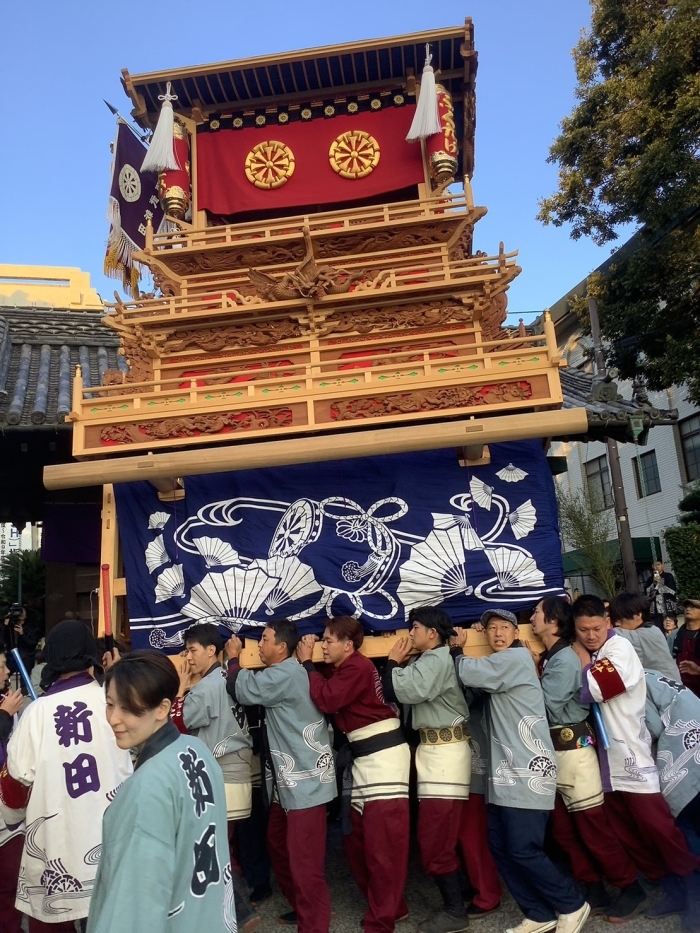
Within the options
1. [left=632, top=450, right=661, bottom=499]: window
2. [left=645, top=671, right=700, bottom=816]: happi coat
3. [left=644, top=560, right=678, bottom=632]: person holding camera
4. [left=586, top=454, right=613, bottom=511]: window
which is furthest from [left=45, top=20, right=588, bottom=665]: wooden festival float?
[left=586, top=454, right=613, bottom=511]: window

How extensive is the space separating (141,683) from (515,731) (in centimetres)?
289

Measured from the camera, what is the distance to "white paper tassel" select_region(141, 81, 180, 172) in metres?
7.89

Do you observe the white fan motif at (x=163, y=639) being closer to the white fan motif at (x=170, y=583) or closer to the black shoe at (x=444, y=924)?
the white fan motif at (x=170, y=583)

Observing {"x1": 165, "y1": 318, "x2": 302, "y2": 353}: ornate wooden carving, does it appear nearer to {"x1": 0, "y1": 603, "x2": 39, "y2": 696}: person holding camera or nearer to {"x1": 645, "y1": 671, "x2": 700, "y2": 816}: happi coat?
{"x1": 0, "y1": 603, "x2": 39, "y2": 696}: person holding camera

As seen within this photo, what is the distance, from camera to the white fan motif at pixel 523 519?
19.9ft

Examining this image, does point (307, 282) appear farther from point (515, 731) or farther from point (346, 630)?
point (515, 731)

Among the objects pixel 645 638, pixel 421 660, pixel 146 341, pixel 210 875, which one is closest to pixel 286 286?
pixel 146 341

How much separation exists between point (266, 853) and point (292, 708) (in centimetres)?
150

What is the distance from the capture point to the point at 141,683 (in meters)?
2.49

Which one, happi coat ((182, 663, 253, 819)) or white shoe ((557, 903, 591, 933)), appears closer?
white shoe ((557, 903, 591, 933))

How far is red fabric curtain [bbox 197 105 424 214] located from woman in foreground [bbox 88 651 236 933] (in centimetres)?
707

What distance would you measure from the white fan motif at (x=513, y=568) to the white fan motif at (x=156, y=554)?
2675 mm

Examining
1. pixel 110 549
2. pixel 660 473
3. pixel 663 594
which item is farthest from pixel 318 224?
pixel 660 473

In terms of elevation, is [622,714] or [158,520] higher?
[158,520]
